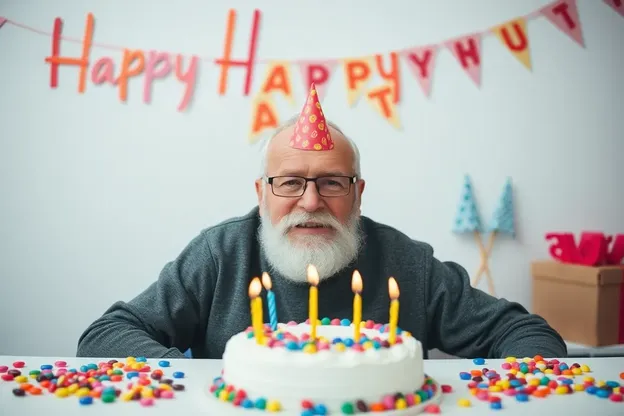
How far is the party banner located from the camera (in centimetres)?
330

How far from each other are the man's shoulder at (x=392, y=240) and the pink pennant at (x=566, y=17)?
1.88 m

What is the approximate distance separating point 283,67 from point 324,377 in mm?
2575

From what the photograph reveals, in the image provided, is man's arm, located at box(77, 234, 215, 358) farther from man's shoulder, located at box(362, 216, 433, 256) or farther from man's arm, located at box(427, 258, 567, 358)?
man's arm, located at box(427, 258, 567, 358)

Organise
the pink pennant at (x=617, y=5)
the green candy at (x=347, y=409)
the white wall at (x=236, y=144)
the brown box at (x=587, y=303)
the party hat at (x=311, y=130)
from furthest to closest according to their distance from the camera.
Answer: the pink pennant at (x=617, y=5)
the white wall at (x=236, y=144)
the brown box at (x=587, y=303)
the party hat at (x=311, y=130)
the green candy at (x=347, y=409)

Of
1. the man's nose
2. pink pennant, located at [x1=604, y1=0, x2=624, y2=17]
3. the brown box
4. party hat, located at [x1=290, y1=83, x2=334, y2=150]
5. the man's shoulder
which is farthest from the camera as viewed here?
pink pennant, located at [x1=604, y1=0, x2=624, y2=17]

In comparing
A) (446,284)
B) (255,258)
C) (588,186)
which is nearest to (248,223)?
(255,258)

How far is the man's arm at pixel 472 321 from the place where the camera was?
68.8 inches

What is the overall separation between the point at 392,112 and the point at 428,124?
0.20 metres

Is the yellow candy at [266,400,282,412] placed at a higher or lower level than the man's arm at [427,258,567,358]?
lower

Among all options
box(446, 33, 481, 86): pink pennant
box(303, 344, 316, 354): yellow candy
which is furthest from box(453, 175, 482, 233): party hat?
box(303, 344, 316, 354): yellow candy

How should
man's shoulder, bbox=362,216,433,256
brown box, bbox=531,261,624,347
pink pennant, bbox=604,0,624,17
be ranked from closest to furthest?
1. man's shoulder, bbox=362,216,433,256
2. brown box, bbox=531,261,624,347
3. pink pennant, bbox=604,0,624,17

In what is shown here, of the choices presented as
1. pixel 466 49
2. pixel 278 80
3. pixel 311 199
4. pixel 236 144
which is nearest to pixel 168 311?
pixel 311 199

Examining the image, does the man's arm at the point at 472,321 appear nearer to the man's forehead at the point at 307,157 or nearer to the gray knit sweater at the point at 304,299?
the gray knit sweater at the point at 304,299

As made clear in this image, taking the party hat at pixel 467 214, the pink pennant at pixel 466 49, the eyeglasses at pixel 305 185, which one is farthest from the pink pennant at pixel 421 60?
the eyeglasses at pixel 305 185
